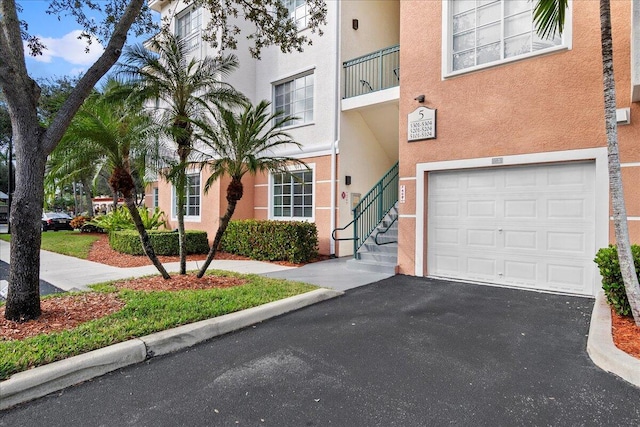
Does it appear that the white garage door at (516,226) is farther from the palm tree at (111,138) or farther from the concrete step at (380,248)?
the palm tree at (111,138)

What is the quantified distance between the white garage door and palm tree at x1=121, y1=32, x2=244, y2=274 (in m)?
4.98

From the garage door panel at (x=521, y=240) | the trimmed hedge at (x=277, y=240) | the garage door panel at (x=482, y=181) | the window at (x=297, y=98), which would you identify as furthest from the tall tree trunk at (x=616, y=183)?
the window at (x=297, y=98)

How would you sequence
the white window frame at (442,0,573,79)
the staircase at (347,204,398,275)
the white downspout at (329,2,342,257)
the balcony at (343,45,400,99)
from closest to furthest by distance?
the white window frame at (442,0,573,79) → the staircase at (347,204,398,275) → the white downspout at (329,2,342,257) → the balcony at (343,45,400,99)

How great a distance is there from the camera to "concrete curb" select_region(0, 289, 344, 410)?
2.95 metres

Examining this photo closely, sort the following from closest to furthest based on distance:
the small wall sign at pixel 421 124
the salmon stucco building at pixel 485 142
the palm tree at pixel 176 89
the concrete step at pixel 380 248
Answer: the salmon stucco building at pixel 485 142
the palm tree at pixel 176 89
the small wall sign at pixel 421 124
the concrete step at pixel 380 248

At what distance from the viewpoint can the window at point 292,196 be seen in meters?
11.3

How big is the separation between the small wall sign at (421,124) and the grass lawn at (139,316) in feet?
13.2

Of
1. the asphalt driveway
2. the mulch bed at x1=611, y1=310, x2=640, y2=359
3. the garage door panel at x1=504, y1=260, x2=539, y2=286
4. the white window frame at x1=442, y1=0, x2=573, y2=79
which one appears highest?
the white window frame at x1=442, y1=0, x2=573, y2=79

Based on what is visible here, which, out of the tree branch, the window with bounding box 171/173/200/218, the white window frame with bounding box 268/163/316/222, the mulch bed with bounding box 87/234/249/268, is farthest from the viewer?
the window with bounding box 171/173/200/218

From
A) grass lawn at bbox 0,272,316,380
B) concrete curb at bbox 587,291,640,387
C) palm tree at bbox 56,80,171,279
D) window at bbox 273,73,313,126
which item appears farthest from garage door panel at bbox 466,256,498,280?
window at bbox 273,73,313,126

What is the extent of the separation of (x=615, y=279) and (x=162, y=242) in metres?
10.5

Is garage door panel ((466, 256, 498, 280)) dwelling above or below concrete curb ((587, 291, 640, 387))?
above

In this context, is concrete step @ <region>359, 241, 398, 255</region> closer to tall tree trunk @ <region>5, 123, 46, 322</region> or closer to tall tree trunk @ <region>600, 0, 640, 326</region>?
tall tree trunk @ <region>600, 0, 640, 326</region>

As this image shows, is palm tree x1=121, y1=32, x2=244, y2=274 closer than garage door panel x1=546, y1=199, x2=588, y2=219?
No
